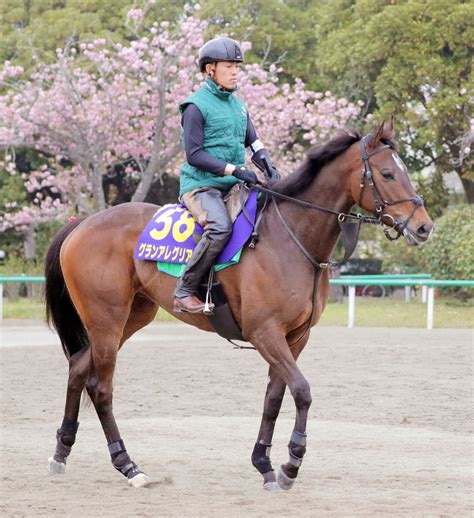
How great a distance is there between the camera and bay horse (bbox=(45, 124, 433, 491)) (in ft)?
21.1

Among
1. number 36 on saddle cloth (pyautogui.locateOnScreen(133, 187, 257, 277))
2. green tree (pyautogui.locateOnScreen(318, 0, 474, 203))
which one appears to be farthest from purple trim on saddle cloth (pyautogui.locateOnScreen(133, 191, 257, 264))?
green tree (pyautogui.locateOnScreen(318, 0, 474, 203))

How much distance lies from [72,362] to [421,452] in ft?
8.63

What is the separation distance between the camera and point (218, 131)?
23.0 ft

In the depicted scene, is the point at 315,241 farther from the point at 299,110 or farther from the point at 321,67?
the point at 321,67

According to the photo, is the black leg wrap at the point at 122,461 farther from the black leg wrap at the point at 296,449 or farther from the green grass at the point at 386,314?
the green grass at the point at 386,314

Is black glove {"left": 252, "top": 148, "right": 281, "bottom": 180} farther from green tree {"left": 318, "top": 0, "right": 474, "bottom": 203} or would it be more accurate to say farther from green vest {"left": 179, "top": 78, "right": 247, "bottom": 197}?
green tree {"left": 318, "top": 0, "right": 474, "bottom": 203}

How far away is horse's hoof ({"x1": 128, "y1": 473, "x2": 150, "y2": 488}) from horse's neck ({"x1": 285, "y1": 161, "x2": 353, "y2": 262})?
176 cm

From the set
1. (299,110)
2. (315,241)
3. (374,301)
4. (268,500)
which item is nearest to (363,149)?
(315,241)

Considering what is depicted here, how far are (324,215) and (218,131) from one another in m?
0.94

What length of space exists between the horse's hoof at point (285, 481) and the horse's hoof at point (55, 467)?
1562 millimetres

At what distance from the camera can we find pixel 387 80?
1128 inches

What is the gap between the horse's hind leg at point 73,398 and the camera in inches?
287

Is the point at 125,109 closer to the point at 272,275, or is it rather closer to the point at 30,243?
the point at 30,243

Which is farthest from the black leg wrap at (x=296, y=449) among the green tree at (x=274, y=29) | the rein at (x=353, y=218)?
the green tree at (x=274, y=29)
